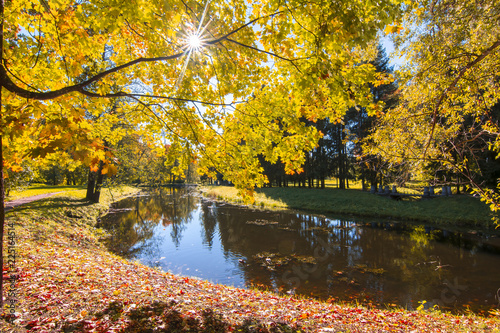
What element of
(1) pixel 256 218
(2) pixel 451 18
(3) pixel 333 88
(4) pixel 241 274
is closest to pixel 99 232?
(4) pixel 241 274

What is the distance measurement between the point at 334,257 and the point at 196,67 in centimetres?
908

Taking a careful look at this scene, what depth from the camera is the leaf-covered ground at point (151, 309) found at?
11.8 ft

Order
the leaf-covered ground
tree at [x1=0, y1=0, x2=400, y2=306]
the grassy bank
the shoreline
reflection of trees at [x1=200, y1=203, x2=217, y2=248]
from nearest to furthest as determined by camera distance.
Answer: tree at [x1=0, y1=0, x2=400, y2=306] < the leaf-covered ground < reflection of trees at [x1=200, y1=203, x2=217, y2=248] < the shoreline < the grassy bank

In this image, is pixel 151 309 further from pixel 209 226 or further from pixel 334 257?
pixel 209 226

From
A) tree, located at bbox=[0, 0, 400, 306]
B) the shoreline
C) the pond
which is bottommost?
the pond

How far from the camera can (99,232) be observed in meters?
12.4

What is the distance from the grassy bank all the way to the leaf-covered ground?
260 inches

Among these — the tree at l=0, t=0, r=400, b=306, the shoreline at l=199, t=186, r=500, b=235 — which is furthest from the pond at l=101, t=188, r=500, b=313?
the tree at l=0, t=0, r=400, b=306

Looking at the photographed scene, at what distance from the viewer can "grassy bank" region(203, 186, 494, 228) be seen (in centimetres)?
1509

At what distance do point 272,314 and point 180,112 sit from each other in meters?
4.48

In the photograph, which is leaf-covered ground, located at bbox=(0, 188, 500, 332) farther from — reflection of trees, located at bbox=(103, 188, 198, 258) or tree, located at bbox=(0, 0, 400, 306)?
reflection of trees, located at bbox=(103, 188, 198, 258)

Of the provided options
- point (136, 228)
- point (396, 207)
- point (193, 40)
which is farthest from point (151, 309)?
point (396, 207)

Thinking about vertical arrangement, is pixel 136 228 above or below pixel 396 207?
below

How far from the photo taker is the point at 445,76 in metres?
5.79
